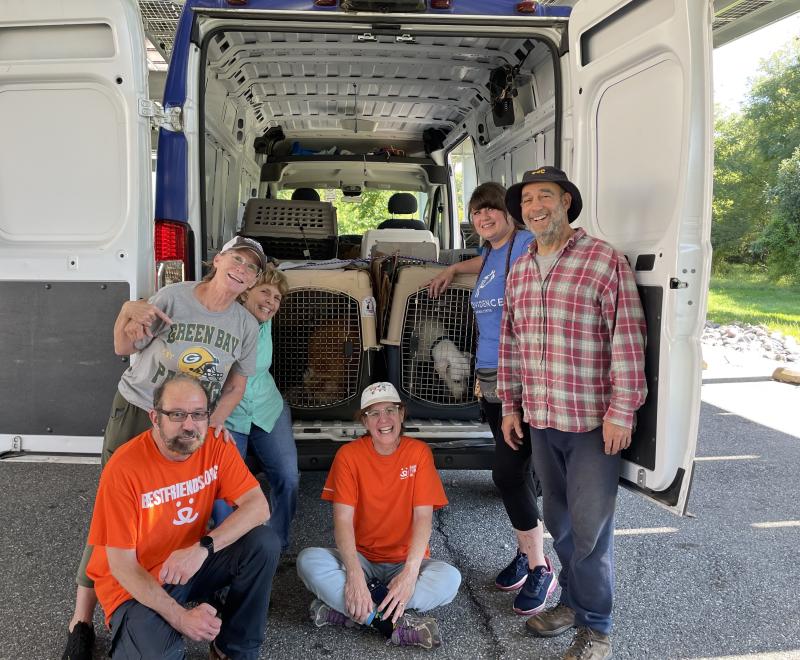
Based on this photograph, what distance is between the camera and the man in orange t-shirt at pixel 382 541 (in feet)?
8.60

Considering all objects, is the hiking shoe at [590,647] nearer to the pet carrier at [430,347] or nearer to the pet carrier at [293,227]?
the pet carrier at [430,347]

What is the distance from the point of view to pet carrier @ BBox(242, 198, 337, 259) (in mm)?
4648

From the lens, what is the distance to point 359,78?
16.6 feet

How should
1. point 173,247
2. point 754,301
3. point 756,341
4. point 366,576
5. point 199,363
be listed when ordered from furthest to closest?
1. point 754,301
2. point 756,341
3. point 173,247
4. point 366,576
5. point 199,363

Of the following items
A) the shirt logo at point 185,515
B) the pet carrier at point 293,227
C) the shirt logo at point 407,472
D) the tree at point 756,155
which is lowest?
the shirt logo at point 185,515

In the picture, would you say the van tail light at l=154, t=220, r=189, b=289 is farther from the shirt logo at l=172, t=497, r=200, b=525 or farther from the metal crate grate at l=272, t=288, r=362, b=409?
the shirt logo at l=172, t=497, r=200, b=525

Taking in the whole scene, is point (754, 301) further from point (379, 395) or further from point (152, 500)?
point (152, 500)

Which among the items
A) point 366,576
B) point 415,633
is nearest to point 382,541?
point 366,576

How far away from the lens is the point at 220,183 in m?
4.88

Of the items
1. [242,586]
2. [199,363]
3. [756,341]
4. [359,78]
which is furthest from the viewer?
[756,341]

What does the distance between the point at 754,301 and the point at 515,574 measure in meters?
18.3

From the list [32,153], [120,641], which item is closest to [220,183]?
[32,153]

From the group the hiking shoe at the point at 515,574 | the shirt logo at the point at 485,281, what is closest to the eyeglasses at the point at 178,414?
the shirt logo at the point at 485,281

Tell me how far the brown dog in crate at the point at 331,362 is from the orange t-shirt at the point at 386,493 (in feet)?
2.23
